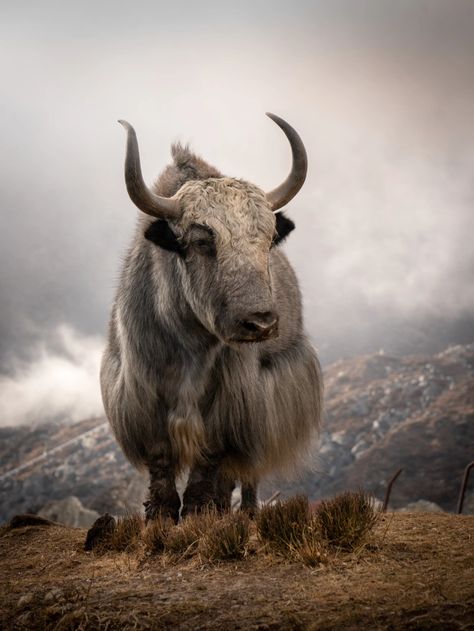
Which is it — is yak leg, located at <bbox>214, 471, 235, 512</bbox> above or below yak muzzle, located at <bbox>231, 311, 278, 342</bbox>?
below

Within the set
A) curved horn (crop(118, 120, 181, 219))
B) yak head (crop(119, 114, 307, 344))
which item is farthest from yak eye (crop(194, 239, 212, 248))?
curved horn (crop(118, 120, 181, 219))

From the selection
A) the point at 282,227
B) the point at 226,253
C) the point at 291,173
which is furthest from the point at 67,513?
the point at 226,253

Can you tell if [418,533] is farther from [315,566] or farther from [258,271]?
[258,271]

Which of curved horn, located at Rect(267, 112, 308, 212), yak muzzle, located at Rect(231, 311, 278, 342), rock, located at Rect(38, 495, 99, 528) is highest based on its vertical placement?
rock, located at Rect(38, 495, 99, 528)

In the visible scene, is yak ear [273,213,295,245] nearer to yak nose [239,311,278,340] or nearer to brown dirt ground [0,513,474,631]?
yak nose [239,311,278,340]

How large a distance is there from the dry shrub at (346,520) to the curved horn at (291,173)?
2882 millimetres

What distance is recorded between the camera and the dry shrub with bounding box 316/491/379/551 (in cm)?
462

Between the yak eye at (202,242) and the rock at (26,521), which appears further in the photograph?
the rock at (26,521)

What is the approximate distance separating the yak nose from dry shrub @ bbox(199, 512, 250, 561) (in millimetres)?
1471

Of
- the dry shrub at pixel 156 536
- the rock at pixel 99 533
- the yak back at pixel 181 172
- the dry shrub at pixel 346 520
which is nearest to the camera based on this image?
the dry shrub at pixel 346 520

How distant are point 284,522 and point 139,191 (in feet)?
10.2

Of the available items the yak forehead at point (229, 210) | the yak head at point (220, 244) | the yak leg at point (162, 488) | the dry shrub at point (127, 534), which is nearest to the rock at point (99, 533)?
the dry shrub at point (127, 534)

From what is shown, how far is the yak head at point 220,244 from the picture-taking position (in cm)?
502

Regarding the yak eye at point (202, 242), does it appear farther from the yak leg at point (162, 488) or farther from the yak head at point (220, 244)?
the yak leg at point (162, 488)
